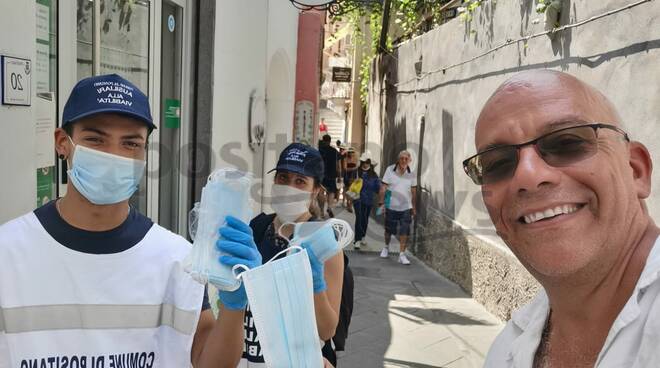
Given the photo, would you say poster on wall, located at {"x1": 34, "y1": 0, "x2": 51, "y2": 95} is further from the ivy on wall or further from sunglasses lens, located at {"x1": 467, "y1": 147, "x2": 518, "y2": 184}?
the ivy on wall

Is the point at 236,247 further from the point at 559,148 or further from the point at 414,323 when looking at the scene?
the point at 414,323

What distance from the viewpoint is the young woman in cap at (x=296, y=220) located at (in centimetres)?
250

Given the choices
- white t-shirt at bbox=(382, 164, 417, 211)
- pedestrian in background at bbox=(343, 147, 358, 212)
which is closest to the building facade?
white t-shirt at bbox=(382, 164, 417, 211)

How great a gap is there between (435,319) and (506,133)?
539 centimetres

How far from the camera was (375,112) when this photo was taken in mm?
17188

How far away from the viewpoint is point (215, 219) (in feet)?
5.68

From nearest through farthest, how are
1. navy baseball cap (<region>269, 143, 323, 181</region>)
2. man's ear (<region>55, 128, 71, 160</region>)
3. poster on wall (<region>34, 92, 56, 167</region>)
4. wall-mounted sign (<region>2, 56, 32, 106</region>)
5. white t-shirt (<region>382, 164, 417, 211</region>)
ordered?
man's ear (<region>55, 128, 71, 160</region>), wall-mounted sign (<region>2, 56, 32, 106</region>), poster on wall (<region>34, 92, 56, 167</region>), navy baseball cap (<region>269, 143, 323, 181</region>), white t-shirt (<region>382, 164, 417, 211</region>)

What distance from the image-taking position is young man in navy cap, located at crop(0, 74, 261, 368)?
5.64ft

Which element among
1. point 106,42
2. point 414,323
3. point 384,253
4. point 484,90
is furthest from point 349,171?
point 106,42

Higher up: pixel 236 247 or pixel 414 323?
pixel 236 247

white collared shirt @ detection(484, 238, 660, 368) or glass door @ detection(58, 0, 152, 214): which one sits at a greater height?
glass door @ detection(58, 0, 152, 214)

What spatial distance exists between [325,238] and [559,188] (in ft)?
3.16

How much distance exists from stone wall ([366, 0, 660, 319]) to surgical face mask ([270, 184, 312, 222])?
191 centimetres

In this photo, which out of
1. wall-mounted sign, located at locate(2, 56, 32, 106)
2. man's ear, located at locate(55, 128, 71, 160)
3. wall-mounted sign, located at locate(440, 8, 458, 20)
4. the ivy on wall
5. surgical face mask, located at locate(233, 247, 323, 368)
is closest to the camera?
surgical face mask, located at locate(233, 247, 323, 368)
